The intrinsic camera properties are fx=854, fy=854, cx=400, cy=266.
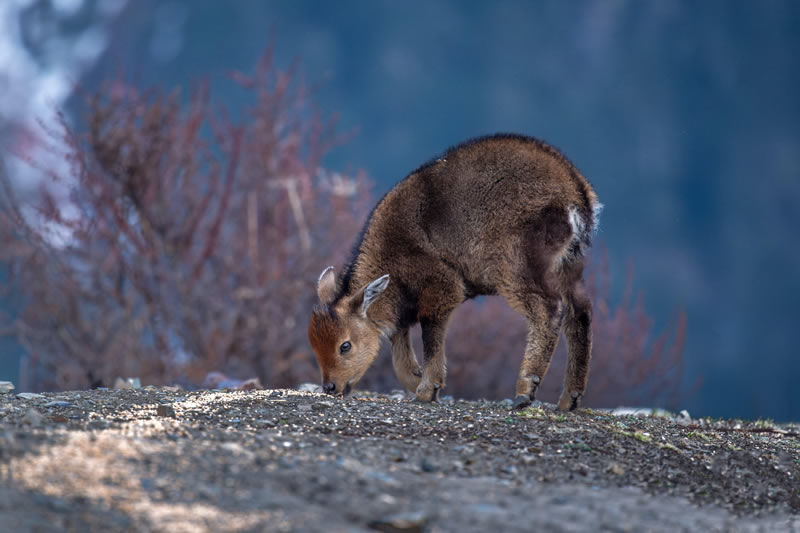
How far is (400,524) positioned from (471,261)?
434cm

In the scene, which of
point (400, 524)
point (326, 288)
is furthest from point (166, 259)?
point (400, 524)

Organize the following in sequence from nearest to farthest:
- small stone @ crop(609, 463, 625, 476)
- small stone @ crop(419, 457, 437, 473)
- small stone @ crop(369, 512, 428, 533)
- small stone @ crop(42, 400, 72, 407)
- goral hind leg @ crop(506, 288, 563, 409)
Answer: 1. small stone @ crop(369, 512, 428, 533)
2. small stone @ crop(419, 457, 437, 473)
3. small stone @ crop(609, 463, 625, 476)
4. small stone @ crop(42, 400, 72, 407)
5. goral hind leg @ crop(506, 288, 563, 409)

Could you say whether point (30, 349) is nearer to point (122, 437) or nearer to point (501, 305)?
point (501, 305)

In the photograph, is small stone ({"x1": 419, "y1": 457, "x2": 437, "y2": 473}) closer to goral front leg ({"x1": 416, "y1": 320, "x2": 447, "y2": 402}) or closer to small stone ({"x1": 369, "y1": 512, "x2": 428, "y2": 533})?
small stone ({"x1": 369, "y1": 512, "x2": 428, "y2": 533})

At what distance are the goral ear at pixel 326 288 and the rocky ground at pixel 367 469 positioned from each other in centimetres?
116

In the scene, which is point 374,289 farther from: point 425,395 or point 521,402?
point 521,402

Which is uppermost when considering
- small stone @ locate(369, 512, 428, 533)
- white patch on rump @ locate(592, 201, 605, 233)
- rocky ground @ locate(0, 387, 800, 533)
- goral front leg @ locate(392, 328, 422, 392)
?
white patch on rump @ locate(592, 201, 605, 233)

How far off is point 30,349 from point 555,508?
1171 centimetres

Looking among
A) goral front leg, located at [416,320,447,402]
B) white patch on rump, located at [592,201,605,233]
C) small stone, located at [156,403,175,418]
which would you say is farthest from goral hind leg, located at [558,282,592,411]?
small stone, located at [156,403,175,418]

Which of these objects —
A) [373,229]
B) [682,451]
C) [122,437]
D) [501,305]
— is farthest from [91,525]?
[501,305]

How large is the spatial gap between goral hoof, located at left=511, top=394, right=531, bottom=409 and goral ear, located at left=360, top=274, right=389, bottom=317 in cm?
153

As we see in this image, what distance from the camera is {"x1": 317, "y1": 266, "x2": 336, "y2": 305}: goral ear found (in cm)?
820

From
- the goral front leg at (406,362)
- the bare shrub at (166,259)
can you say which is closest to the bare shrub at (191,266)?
the bare shrub at (166,259)

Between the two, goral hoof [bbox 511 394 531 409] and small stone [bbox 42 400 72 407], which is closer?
small stone [bbox 42 400 72 407]
